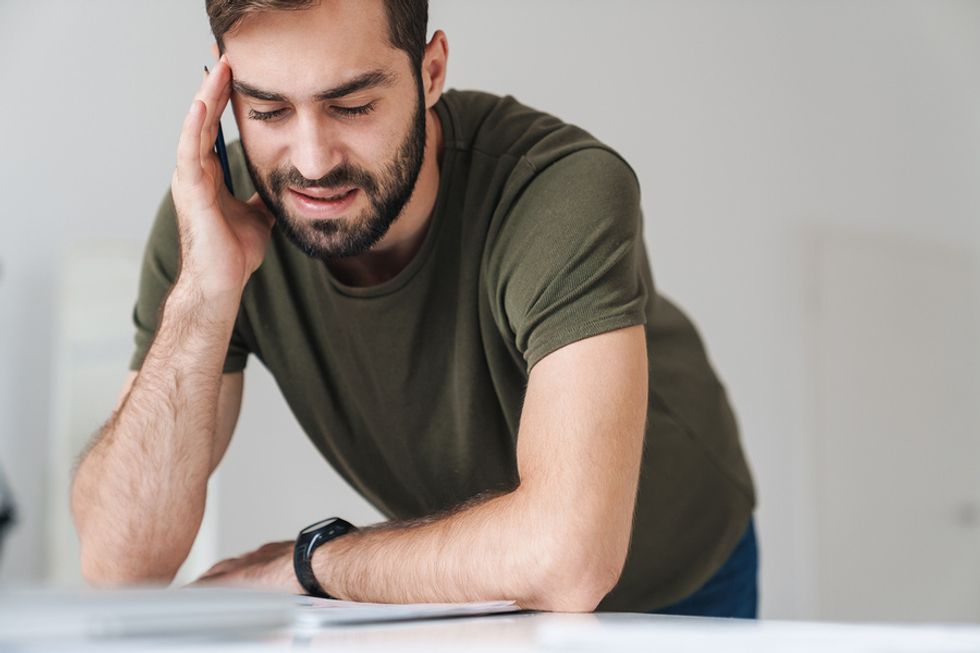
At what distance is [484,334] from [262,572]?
0.37 m

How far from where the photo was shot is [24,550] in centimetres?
357

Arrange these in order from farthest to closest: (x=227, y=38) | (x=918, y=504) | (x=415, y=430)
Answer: (x=918, y=504)
(x=415, y=430)
(x=227, y=38)

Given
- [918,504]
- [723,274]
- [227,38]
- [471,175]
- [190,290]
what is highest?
[227,38]

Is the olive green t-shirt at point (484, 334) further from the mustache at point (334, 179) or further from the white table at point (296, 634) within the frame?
the white table at point (296, 634)

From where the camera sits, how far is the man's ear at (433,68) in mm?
1329

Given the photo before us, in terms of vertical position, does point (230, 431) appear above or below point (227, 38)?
below


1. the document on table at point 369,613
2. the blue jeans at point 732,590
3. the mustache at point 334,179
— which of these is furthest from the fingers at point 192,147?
the blue jeans at point 732,590

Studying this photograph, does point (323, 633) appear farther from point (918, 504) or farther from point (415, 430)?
point (918, 504)

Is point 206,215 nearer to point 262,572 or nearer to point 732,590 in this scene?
point 262,572

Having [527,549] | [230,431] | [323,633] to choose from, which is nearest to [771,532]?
[230,431]

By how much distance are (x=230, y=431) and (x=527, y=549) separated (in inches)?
26.1

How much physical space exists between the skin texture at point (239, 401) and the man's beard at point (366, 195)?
0.01 metres

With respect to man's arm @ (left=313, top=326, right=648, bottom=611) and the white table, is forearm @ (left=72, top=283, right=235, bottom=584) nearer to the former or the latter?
man's arm @ (left=313, top=326, right=648, bottom=611)

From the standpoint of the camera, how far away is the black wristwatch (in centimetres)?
106
